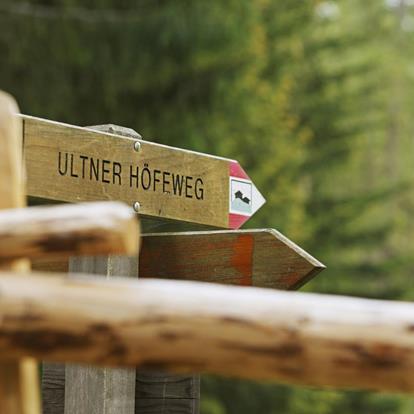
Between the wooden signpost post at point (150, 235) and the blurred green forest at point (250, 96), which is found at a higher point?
the blurred green forest at point (250, 96)

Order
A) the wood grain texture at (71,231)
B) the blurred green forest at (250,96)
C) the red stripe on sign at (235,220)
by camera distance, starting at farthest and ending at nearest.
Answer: the blurred green forest at (250,96), the red stripe on sign at (235,220), the wood grain texture at (71,231)

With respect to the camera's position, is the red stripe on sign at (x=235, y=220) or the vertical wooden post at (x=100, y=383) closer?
the vertical wooden post at (x=100, y=383)

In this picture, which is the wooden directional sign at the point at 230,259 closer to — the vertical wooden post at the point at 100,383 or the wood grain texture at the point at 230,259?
the wood grain texture at the point at 230,259

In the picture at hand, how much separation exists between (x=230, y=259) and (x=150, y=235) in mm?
268

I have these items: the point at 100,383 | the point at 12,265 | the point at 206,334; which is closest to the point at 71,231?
the point at 12,265

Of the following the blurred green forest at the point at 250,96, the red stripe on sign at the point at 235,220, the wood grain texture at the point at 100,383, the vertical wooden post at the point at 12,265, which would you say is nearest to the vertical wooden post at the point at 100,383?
the wood grain texture at the point at 100,383

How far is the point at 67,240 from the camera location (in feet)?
6.91

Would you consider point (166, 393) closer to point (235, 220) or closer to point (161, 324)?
point (235, 220)

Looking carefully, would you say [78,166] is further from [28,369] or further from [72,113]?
[72,113]

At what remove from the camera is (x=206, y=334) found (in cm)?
213

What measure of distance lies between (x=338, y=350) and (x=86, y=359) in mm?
410

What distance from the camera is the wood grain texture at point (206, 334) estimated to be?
6.95 ft

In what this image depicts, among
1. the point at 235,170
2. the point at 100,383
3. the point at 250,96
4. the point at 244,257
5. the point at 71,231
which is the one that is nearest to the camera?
the point at 71,231

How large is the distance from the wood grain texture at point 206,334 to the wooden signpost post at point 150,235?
3.68 feet
